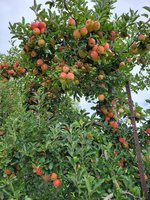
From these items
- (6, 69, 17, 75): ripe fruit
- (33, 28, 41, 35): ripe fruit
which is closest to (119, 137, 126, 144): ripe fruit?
(33, 28, 41, 35): ripe fruit

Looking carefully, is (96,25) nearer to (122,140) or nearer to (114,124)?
(114,124)

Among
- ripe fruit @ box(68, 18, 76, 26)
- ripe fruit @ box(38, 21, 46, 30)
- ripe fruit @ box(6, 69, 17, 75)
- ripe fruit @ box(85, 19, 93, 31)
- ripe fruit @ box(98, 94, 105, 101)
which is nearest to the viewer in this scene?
ripe fruit @ box(85, 19, 93, 31)

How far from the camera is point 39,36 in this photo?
425cm

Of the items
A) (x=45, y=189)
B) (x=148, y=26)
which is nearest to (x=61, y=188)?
(x=45, y=189)

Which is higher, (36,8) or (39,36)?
(36,8)

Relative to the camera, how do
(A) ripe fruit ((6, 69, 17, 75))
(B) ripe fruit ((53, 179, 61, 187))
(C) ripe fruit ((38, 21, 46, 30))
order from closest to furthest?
1. (B) ripe fruit ((53, 179, 61, 187))
2. (C) ripe fruit ((38, 21, 46, 30))
3. (A) ripe fruit ((6, 69, 17, 75))

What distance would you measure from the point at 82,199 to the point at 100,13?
2.12 meters

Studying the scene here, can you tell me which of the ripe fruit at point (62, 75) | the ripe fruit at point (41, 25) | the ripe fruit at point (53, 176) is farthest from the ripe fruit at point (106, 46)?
the ripe fruit at point (53, 176)

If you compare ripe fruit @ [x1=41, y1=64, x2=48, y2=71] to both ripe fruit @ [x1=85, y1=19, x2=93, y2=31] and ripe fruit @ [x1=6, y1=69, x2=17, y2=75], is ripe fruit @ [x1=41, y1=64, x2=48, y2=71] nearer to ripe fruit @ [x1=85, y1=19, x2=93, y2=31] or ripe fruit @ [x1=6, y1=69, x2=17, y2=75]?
ripe fruit @ [x1=85, y1=19, x2=93, y2=31]

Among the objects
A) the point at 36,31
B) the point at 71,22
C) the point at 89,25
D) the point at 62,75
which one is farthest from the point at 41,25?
the point at 62,75

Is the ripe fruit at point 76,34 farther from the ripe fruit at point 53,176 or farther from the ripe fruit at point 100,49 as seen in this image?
the ripe fruit at point 53,176

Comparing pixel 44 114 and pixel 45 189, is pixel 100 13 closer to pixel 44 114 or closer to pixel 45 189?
pixel 44 114

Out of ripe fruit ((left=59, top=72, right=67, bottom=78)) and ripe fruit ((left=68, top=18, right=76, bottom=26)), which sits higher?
ripe fruit ((left=68, top=18, right=76, bottom=26))

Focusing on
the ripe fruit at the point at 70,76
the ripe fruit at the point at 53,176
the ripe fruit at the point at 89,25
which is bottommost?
→ the ripe fruit at the point at 53,176
